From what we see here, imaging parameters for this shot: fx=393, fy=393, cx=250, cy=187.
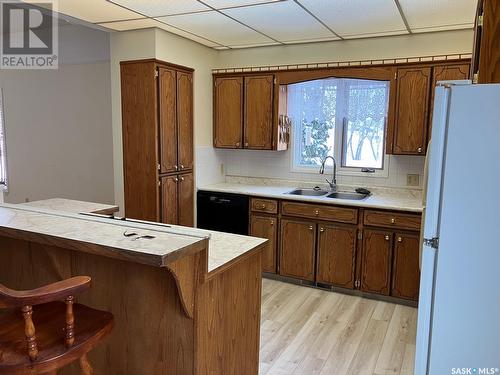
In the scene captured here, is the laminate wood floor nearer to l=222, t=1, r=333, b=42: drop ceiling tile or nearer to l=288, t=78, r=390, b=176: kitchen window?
l=288, t=78, r=390, b=176: kitchen window

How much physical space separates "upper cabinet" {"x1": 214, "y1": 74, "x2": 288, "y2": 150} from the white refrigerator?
2.78 metres

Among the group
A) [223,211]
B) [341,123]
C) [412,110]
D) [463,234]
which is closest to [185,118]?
[223,211]

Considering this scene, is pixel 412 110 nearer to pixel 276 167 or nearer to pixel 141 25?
pixel 276 167

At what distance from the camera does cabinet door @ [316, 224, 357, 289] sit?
367cm

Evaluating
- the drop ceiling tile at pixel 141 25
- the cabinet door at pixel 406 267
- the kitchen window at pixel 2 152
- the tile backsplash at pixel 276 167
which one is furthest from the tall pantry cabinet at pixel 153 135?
the kitchen window at pixel 2 152

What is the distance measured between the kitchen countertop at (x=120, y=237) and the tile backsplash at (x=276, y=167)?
2.40m

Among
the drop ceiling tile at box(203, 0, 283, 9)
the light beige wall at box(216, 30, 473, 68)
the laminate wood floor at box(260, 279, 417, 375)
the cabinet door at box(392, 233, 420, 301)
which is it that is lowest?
the laminate wood floor at box(260, 279, 417, 375)

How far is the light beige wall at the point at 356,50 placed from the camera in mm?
3551

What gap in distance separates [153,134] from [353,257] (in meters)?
2.19

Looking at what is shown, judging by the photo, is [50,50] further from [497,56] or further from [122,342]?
[497,56]

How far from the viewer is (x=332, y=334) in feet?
9.80

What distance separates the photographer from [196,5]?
2.96 m

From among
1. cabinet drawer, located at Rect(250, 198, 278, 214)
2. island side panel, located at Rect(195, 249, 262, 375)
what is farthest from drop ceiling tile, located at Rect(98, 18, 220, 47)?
island side panel, located at Rect(195, 249, 262, 375)

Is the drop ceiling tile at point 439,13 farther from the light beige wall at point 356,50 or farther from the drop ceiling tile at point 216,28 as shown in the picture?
the drop ceiling tile at point 216,28
